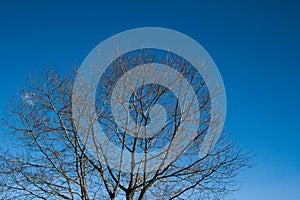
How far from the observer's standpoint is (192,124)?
879 centimetres

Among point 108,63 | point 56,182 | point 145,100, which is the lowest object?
point 56,182

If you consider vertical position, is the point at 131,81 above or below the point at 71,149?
above

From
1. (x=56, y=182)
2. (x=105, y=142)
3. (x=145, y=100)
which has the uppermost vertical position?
(x=145, y=100)

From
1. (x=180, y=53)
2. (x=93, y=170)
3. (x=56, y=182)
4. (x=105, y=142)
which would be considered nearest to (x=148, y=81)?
(x=180, y=53)

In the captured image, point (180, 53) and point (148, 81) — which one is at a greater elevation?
point (180, 53)

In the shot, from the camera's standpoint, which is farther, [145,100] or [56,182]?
[145,100]

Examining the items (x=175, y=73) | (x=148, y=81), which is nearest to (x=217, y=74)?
(x=175, y=73)

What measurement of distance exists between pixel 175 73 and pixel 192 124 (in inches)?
45.4

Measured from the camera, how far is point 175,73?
9.10m

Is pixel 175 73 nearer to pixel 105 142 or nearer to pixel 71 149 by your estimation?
pixel 105 142

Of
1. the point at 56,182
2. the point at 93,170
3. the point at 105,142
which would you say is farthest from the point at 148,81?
the point at 56,182

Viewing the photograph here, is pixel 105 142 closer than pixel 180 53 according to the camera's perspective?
Yes

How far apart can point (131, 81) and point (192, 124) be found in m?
1.57

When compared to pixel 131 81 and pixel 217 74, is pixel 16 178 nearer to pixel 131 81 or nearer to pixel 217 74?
pixel 131 81
